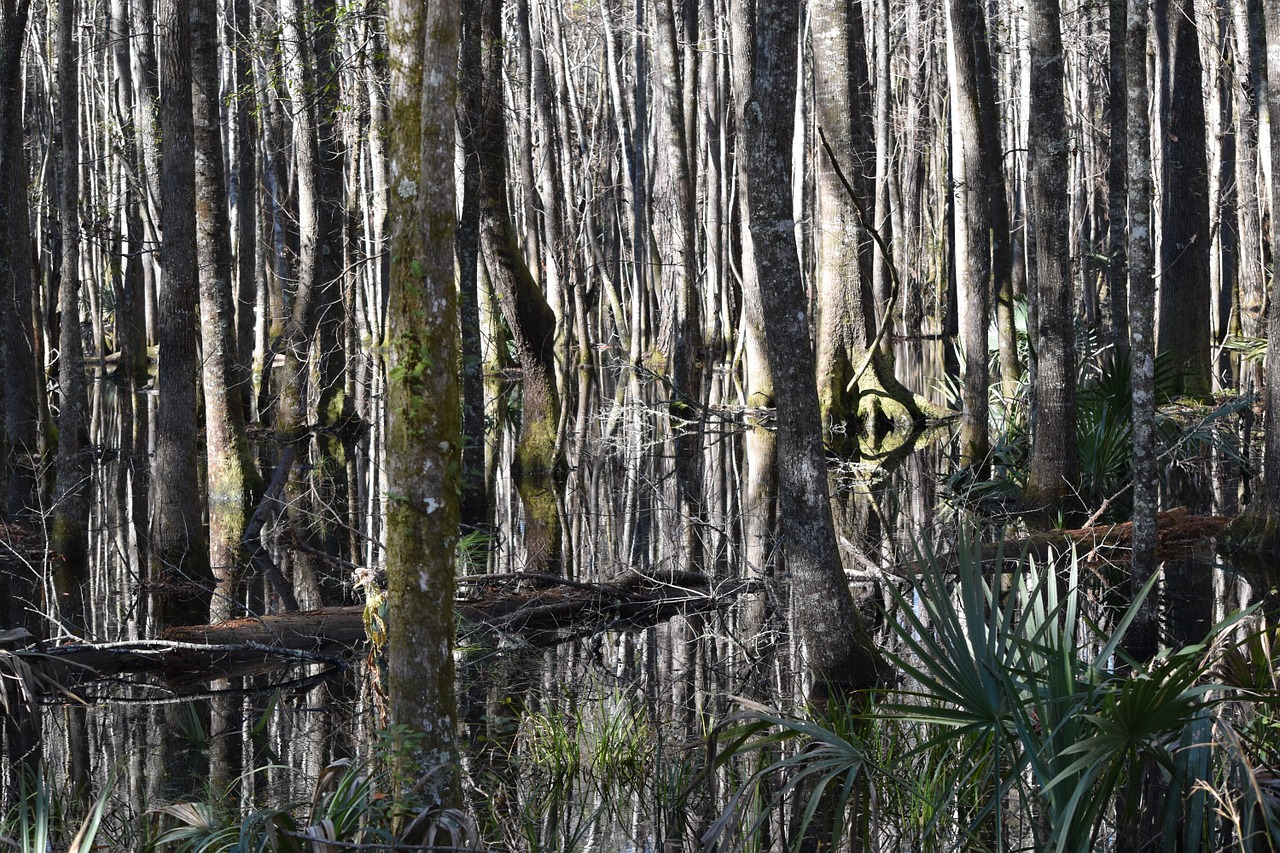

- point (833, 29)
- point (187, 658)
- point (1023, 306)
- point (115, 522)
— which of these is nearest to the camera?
point (187, 658)

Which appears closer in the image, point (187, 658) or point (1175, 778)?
point (1175, 778)

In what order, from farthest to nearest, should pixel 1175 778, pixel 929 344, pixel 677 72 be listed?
pixel 929 344 → pixel 677 72 → pixel 1175 778

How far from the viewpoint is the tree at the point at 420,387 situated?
13.0 ft

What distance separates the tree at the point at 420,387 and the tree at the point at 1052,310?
7.57 m

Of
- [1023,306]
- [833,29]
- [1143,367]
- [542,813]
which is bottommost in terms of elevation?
[542,813]

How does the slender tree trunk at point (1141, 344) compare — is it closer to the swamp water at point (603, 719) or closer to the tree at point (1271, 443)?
the swamp water at point (603, 719)

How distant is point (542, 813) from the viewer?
491 centimetres

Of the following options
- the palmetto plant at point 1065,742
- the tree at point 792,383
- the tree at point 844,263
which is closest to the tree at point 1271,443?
the tree at point 792,383

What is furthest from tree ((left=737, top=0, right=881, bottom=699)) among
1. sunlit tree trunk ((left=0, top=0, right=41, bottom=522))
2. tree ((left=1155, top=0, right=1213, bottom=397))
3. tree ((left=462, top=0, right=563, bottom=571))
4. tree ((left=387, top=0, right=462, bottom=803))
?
tree ((left=1155, top=0, right=1213, bottom=397))

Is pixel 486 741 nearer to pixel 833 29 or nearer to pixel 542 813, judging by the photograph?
pixel 542 813

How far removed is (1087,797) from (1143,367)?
4104mm

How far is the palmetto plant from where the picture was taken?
11.7 feet

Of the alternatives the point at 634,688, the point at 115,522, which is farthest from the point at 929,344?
the point at 634,688

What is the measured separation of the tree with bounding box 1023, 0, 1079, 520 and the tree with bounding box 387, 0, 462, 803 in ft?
24.8
